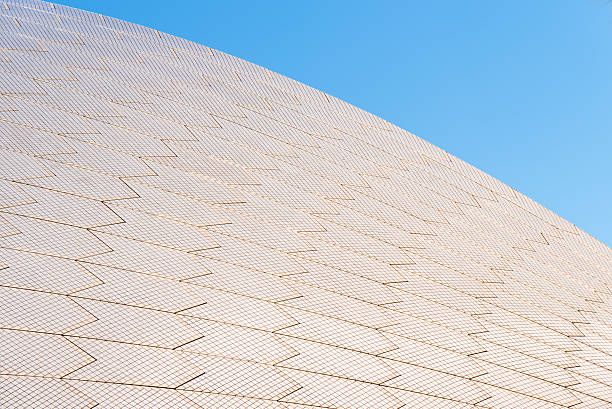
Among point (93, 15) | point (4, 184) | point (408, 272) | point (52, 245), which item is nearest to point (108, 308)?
point (52, 245)

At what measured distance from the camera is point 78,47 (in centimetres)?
1420

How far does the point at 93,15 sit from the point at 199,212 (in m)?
8.75

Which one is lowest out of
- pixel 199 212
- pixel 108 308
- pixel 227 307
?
pixel 108 308

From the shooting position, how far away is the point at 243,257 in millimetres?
9516

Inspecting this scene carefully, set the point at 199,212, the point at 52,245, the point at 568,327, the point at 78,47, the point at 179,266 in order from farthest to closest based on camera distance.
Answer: the point at 78,47
the point at 568,327
the point at 199,212
the point at 179,266
the point at 52,245

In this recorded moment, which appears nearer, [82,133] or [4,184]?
[4,184]

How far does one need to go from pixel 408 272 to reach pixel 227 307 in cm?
372

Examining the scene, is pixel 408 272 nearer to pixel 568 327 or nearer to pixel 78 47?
pixel 568 327

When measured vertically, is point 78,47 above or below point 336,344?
above

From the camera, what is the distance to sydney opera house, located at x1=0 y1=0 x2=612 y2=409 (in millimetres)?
7465

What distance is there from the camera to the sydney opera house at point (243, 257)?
746 centimetres

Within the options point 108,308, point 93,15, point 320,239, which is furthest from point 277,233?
point 93,15

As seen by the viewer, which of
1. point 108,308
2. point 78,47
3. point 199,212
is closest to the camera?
point 108,308

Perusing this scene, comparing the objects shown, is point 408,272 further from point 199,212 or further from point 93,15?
point 93,15
